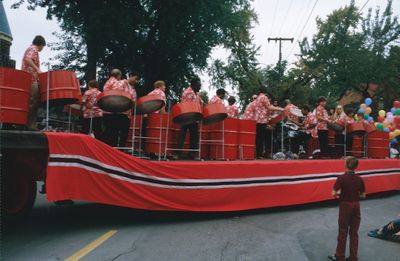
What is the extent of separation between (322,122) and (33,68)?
6742 mm

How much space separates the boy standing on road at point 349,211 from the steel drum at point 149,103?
313 centimetres

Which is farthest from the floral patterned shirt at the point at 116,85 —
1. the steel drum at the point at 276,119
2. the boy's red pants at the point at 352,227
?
the steel drum at the point at 276,119

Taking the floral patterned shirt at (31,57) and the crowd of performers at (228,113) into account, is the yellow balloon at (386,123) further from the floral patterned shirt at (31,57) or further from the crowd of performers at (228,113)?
the floral patterned shirt at (31,57)

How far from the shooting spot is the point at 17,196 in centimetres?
596

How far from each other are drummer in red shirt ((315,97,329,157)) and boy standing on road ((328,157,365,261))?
197 inches

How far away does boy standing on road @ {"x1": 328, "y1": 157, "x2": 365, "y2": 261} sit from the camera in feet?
15.7

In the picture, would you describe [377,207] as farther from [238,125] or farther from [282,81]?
[282,81]

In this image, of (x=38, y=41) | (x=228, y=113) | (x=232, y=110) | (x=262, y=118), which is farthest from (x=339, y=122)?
(x=38, y=41)

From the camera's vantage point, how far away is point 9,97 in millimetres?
5418

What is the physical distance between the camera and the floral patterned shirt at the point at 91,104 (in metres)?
7.68

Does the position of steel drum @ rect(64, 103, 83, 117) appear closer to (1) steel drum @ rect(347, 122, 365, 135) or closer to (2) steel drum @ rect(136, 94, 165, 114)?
(2) steel drum @ rect(136, 94, 165, 114)

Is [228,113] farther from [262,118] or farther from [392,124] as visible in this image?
[392,124]

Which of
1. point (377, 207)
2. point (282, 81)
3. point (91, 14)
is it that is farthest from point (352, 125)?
point (282, 81)

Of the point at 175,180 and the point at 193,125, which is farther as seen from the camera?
the point at 193,125
